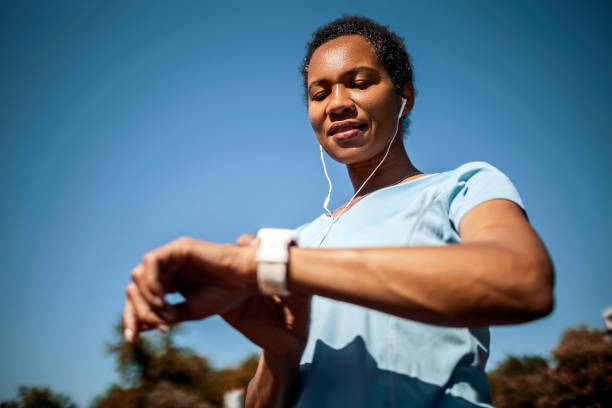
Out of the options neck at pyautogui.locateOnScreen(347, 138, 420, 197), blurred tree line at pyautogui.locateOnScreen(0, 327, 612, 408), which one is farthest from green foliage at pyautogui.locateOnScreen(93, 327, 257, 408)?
neck at pyautogui.locateOnScreen(347, 138, 420, 197)

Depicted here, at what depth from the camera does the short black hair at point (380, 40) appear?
219 cm

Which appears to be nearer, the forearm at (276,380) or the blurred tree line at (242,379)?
the forearm at (276,380)

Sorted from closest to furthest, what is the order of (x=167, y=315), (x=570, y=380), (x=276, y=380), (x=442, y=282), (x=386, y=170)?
(x=442, y=282) → (x=167, y=315) → (x=276, y=380) → (x=386, y=170) → (x=570, y=380)

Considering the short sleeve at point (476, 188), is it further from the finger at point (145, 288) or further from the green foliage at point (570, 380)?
the green foliage at point (570, 380)

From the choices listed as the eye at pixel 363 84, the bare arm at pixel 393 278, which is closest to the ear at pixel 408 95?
the eye at pixel 363 84

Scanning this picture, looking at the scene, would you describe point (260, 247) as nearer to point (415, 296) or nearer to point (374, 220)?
point (415, 296)

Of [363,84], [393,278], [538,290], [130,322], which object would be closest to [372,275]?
[393,278]

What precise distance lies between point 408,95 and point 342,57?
18.6 inches

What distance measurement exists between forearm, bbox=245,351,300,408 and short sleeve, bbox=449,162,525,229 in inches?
30.6

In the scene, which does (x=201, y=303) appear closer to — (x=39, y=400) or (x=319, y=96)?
(x=319, y=96)

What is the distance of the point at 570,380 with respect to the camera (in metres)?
17.3

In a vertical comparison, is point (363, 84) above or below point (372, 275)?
above

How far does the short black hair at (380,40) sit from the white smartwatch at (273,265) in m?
1.44

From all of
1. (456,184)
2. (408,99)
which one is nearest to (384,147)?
(408,99)
